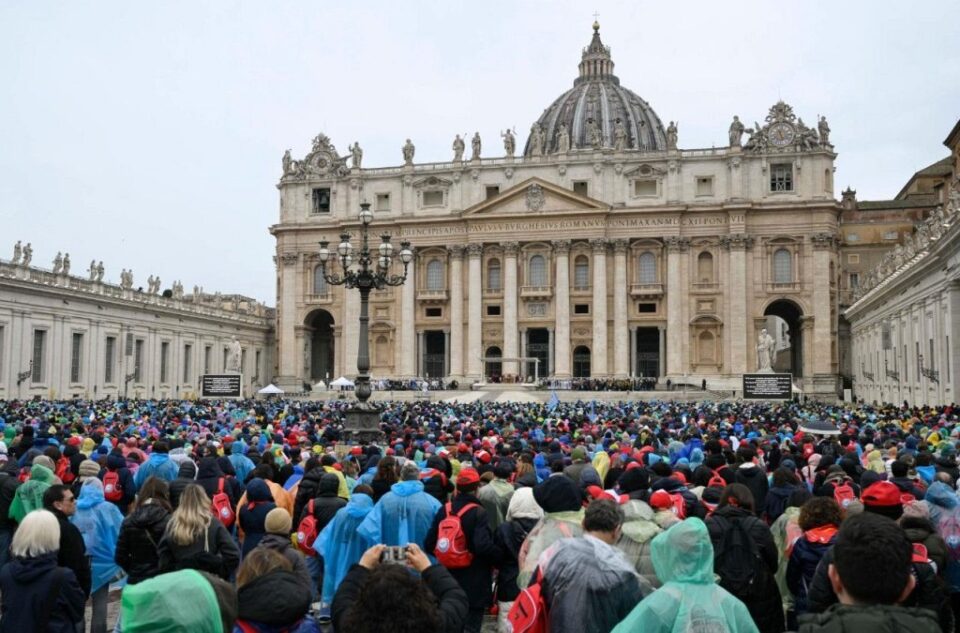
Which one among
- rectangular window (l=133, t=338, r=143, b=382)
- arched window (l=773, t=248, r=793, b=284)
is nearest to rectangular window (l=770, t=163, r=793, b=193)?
arched window (l=773, t=248, r=793, b=284)

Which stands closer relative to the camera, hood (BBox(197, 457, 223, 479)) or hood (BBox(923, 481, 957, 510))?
hood (BBox(923, 481, 957, 510))

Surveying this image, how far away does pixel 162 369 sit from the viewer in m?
61.9

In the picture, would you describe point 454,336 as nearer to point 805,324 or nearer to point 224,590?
point 805,324

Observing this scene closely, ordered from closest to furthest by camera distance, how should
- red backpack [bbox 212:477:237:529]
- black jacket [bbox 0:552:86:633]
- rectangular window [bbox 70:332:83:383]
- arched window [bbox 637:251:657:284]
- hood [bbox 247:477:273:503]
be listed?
black jacket [bbox 0:552:86:633], hood [bbox 247:477:273:503], red backpack [bbox 212:477:237:529], rectangular window [bbox 70:332:83:383], arched window [bbox 637:251:657:284]

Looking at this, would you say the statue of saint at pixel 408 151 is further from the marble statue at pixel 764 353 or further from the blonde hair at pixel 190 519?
the blonde hair at pixel 190 519

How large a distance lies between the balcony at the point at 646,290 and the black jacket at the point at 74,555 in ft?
205

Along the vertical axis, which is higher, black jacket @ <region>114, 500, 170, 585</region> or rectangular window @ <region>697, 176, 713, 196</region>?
rectangular window @ <region>697, 176, 713, 196</region>

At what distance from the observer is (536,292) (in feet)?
225

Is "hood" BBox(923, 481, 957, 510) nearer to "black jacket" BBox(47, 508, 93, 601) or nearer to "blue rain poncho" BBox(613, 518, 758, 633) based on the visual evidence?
"blue rain poncho" BBox(613, 518, 758, 633)

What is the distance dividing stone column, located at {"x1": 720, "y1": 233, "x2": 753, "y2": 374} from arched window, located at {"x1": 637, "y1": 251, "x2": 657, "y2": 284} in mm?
5751

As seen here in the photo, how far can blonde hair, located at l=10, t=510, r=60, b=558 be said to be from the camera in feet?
18.8

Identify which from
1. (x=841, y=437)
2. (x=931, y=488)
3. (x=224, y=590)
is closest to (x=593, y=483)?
(x=931, y=488)

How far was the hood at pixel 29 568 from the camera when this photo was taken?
18.8 ft

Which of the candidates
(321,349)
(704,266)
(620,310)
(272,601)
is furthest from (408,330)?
(272,601)
